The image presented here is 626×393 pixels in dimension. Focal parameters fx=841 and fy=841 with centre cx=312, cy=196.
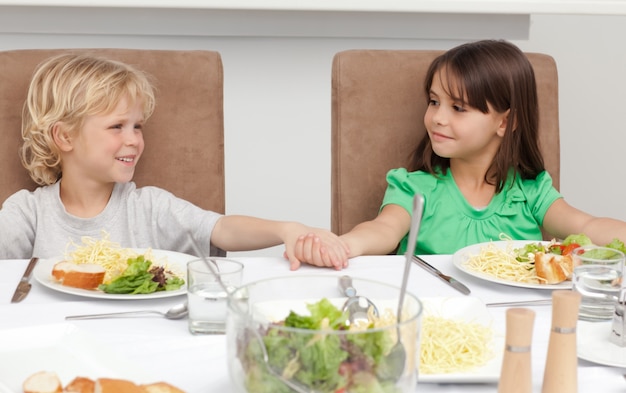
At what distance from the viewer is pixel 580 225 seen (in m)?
1.78

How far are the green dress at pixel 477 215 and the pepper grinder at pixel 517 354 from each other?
1082 millimetres

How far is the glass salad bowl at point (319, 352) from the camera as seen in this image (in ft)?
2.23

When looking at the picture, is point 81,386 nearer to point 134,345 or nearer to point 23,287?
point 134,345

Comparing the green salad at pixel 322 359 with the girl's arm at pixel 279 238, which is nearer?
the green salad at pixel 322 359

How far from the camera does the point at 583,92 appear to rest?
3.12m

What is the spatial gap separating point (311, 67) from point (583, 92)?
1126 mm

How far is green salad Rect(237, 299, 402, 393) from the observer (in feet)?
2.22

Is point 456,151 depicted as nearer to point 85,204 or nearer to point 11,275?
point 85,204

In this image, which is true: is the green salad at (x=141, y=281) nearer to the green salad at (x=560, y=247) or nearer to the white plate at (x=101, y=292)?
the white plate at (x=101, y=292)

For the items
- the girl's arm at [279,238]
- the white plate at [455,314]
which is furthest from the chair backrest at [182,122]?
the white plate at [455,314]

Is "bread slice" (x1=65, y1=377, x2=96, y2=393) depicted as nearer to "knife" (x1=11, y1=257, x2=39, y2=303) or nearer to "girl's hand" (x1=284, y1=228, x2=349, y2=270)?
"knife" (x1=11, y1=257, x2=39, y2=303)

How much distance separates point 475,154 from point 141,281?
3.42 feet

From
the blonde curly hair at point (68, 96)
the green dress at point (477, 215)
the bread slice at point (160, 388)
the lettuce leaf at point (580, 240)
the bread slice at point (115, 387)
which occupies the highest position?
the blonde curly hair at point (68, 96)

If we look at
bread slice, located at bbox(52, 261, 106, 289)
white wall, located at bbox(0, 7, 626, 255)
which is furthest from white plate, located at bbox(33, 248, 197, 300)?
white wall, located at bbox(0, 7, 626, 255)
